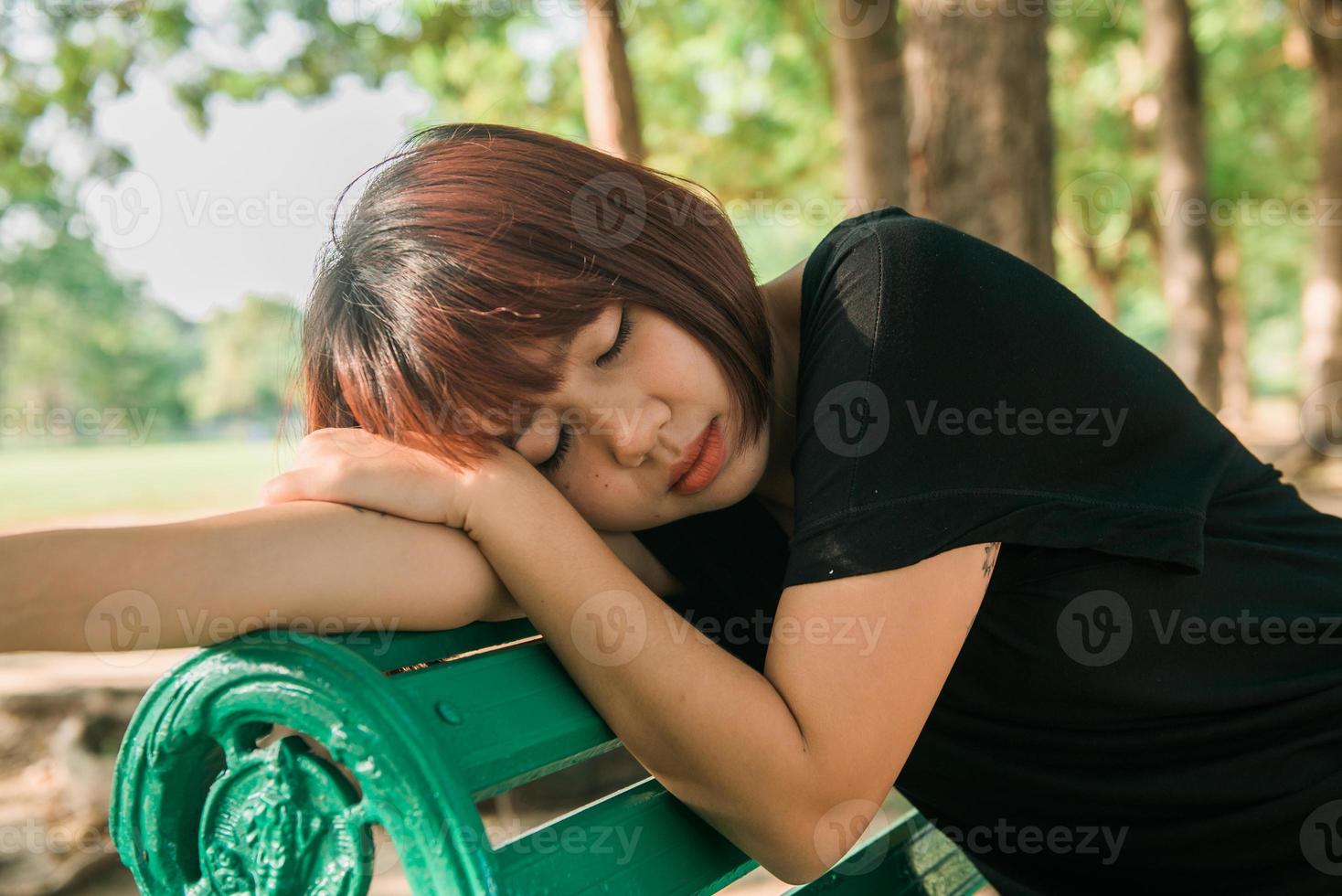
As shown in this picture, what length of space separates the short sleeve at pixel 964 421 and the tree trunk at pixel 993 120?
229 cm

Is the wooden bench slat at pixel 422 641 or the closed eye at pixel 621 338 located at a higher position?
the closed eye at pixel 621 338

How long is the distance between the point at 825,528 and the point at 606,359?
36 centimetres

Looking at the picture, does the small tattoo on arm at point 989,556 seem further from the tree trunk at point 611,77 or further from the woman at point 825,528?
the tree trunk at point 611,77

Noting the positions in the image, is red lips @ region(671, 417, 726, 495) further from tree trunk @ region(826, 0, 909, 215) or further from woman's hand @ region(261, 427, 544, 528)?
tree trunk @ region(826, 0, 909, 215)

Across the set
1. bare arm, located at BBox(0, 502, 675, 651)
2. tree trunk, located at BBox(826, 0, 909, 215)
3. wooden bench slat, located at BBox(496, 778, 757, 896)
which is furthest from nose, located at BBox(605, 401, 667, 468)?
tree trunk, located at BBox(826, 0, 909, 215)

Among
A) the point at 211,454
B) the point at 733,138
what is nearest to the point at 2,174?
the point at 733,138

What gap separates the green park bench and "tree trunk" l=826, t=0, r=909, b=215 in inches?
215

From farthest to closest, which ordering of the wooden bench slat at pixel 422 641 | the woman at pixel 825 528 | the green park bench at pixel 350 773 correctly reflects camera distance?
the woman at pixel 825 528 → the wooden bench slat at pixel 422 641 → the green park bench at pixel 350 773

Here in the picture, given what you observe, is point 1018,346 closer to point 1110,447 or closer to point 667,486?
point 1110,447

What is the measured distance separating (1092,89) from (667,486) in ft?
49.0

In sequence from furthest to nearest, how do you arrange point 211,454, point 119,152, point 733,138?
point 211,454
point 733,138
point 119,152

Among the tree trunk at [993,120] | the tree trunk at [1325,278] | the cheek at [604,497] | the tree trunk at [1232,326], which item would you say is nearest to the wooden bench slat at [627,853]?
the cheek at [604,497]

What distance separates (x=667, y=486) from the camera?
156 cm

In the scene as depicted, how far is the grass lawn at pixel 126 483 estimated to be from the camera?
63.7 feet
